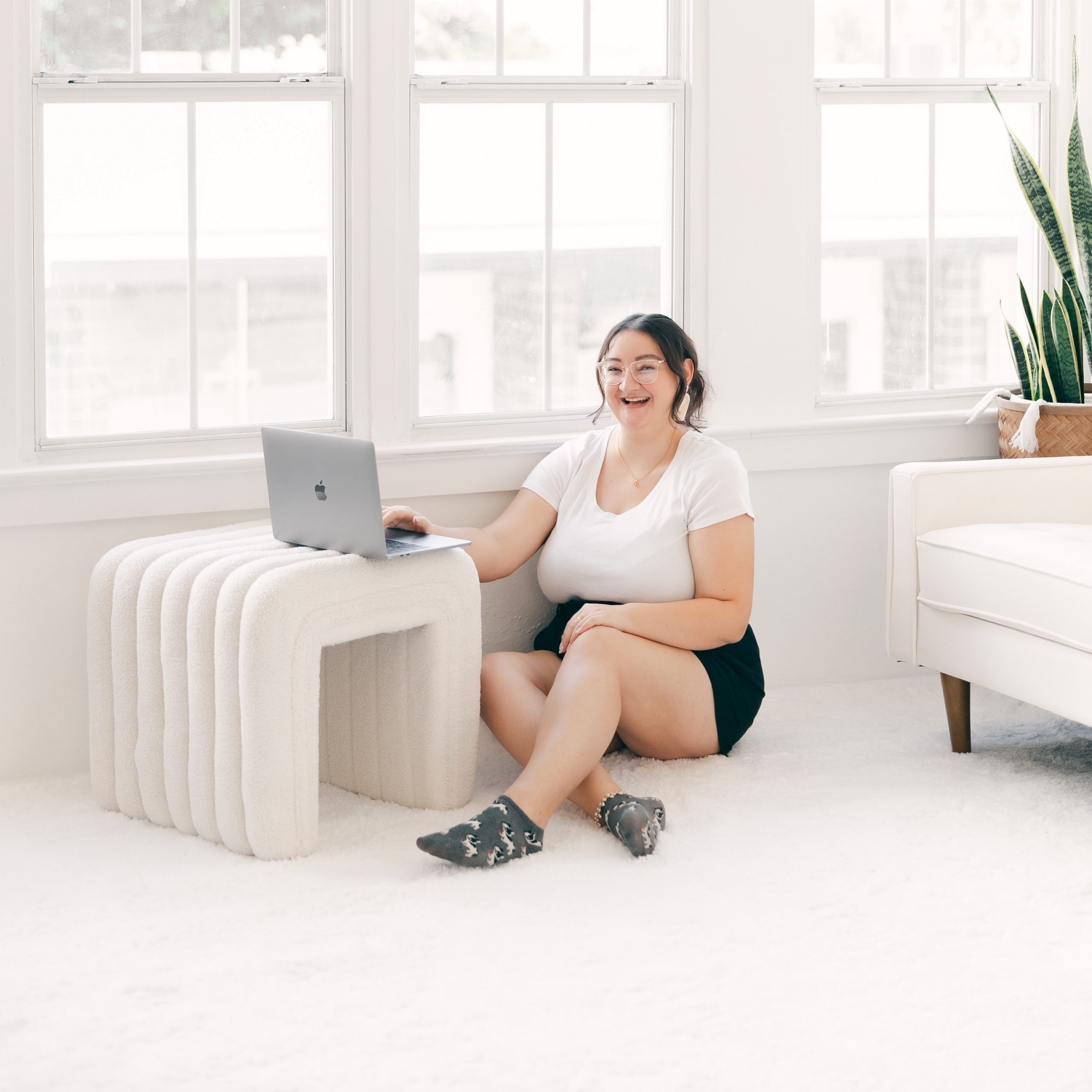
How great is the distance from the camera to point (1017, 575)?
2768 millimetres

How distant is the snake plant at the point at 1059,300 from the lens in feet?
11.3

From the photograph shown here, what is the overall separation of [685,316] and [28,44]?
5.39 ft

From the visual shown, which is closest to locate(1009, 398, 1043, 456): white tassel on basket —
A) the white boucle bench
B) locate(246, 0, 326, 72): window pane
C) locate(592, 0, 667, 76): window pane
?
locate(592, 0, 667, 76): window pane

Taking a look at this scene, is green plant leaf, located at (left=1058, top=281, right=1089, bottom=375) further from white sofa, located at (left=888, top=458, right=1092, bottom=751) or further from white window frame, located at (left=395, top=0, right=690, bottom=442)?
white window frame, located at (left=395, top=0, right=690, bottom=442)

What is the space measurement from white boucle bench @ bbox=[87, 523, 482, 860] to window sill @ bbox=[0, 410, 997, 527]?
155 millimetres

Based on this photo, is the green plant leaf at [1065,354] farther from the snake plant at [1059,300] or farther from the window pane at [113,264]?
the window pane at [113,264]

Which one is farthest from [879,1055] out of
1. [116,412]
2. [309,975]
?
[116,412]

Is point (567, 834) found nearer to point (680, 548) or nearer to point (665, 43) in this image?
point (680, 548)

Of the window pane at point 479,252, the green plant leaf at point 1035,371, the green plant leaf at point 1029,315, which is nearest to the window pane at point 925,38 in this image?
the green plant leaf at point 1029,315

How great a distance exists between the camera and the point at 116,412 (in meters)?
2.99

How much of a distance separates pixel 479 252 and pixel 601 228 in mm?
330

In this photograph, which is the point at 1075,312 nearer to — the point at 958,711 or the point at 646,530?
the point at 958,711

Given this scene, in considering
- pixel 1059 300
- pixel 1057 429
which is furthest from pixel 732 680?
pixel 1059 300

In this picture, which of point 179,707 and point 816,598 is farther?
point 816,598
